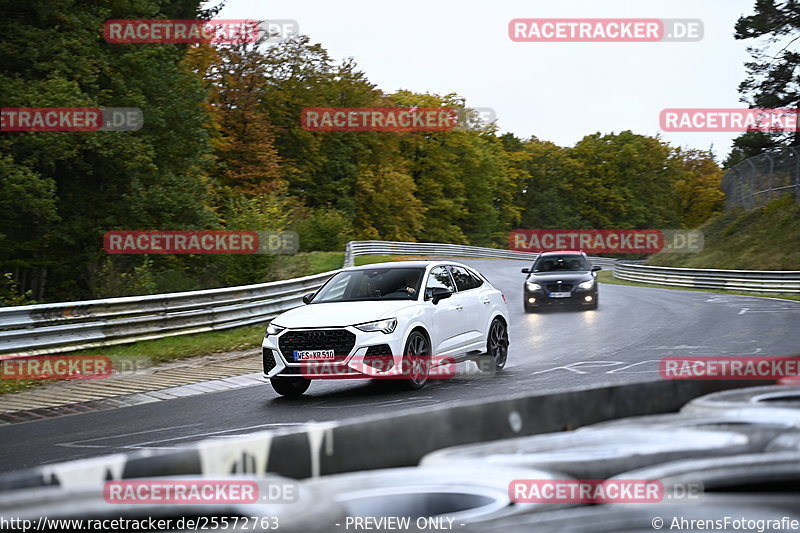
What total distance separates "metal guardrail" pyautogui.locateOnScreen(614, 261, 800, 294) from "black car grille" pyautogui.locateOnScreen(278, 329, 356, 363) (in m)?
26.9

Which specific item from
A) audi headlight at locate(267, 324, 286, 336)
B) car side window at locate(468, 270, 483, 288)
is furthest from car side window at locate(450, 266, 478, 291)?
audi headlight at locate(267, 324, 286, 336)

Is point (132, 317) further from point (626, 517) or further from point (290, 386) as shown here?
point (626, 517)

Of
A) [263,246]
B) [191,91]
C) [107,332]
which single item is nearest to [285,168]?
[191,91]

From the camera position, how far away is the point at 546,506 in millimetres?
2289

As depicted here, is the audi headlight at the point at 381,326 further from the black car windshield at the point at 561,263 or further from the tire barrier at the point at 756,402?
the black car windshield at the point at 561,263

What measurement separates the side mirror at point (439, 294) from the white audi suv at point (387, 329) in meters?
0.01

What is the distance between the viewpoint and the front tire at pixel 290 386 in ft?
38.2

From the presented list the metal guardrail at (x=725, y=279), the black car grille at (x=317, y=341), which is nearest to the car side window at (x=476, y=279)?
the black car grille at (x=317, y=341)

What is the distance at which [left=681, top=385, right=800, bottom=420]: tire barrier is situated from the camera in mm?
3193

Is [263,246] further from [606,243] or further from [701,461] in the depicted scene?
[606,243]

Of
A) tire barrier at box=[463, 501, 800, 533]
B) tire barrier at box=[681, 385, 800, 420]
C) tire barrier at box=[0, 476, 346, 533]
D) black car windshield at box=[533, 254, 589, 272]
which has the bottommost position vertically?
black car windshield at box=[533, 254, 589, 272]

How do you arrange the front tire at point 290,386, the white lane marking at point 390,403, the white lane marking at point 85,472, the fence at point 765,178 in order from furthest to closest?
the fence at point 765,178 < the front tire at point 290,386 < the white lane marking at point 390,403 < the white lane marking at point 85,472

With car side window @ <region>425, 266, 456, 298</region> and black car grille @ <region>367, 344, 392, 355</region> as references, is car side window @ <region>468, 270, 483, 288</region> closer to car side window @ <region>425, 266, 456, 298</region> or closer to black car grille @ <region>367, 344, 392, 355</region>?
car side window @ <region>425, 266, 456, 298</region>

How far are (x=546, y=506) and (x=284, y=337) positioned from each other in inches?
361
